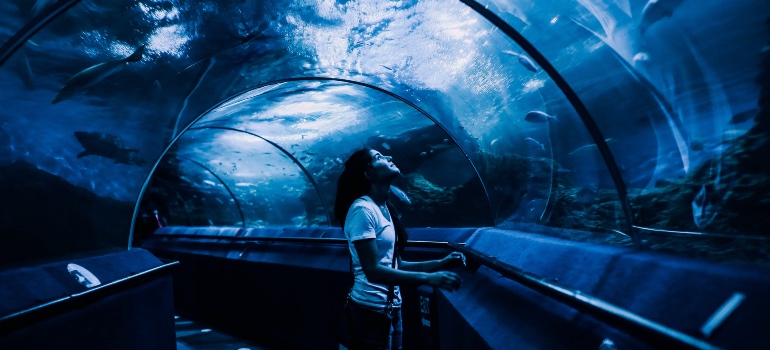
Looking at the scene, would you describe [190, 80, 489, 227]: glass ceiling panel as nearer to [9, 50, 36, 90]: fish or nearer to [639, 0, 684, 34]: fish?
[9, 50, 36, 90]: fish

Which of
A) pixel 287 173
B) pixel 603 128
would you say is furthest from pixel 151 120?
pixel 287 173

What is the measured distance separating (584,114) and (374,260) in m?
2.33

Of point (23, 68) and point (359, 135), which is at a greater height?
point (359, 135)

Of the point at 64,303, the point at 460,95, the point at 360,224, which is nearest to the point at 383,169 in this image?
the point at 360,224

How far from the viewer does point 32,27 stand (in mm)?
3674

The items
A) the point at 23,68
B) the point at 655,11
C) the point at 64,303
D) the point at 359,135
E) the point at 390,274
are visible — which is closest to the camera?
the point at 390,274

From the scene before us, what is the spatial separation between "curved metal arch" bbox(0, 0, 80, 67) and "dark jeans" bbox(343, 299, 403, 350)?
339 cm

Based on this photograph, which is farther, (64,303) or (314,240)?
(314,240)

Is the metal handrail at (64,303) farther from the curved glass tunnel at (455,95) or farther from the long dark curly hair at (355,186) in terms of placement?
the long dark curly hair at (355,186)

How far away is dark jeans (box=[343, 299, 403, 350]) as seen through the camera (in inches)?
112

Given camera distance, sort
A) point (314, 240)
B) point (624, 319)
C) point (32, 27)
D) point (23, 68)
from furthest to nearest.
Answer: point (314, 240) → point (23, 68) → point (32, 27) → point (624, 319)

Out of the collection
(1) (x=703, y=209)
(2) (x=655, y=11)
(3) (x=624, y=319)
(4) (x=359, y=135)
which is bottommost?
(3) (x=624, y=319)

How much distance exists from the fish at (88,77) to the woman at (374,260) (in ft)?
9.75

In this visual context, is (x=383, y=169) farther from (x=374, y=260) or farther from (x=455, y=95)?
(x=455, y=95)
